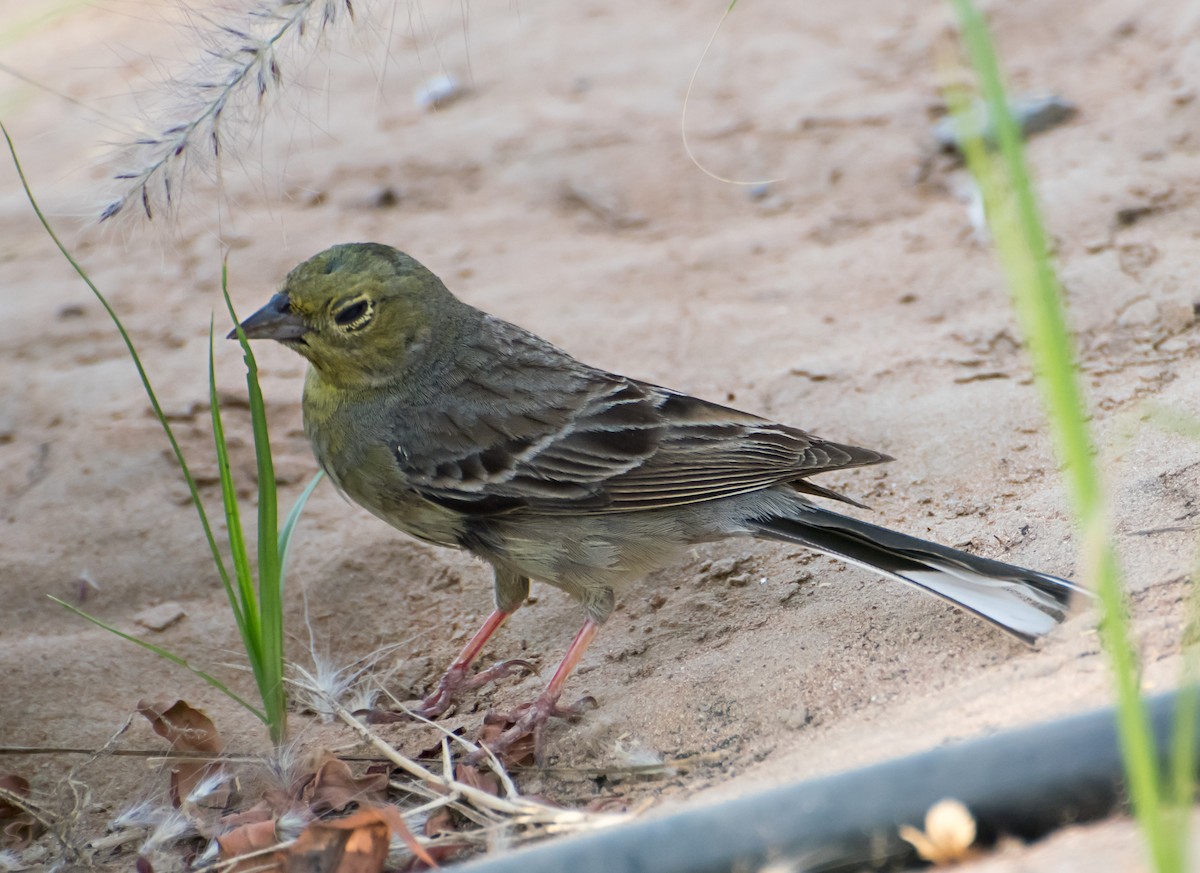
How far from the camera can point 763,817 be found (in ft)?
7.48

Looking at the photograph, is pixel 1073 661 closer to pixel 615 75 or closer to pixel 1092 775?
pixel 1092 775

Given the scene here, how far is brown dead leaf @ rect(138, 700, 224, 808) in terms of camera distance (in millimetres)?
3586

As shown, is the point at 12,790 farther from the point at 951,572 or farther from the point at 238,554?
the point at 951,572

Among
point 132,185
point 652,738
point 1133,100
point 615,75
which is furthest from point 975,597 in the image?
point 615,75

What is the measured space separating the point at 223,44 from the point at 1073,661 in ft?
9.73

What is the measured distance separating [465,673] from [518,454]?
80 cm

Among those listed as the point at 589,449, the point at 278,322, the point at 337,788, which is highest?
the point at 278,322

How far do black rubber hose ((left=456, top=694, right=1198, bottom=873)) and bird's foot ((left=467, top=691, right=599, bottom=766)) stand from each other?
50.7 inches

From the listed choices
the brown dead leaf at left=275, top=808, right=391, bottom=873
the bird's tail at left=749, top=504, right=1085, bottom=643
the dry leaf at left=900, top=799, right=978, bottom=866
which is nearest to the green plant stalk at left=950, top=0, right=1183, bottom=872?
the dry leaf at left=900, top=799, right=978, bottom=866

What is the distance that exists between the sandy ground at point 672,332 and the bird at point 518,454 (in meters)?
0.31

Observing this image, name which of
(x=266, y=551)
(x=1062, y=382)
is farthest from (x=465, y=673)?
(x=1062, y=382)

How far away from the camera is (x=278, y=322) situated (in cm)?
424

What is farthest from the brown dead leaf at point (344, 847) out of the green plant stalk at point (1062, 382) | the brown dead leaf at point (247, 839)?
the green plant stalk at point (1062, 382)

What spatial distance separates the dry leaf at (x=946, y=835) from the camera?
7.28 feet
